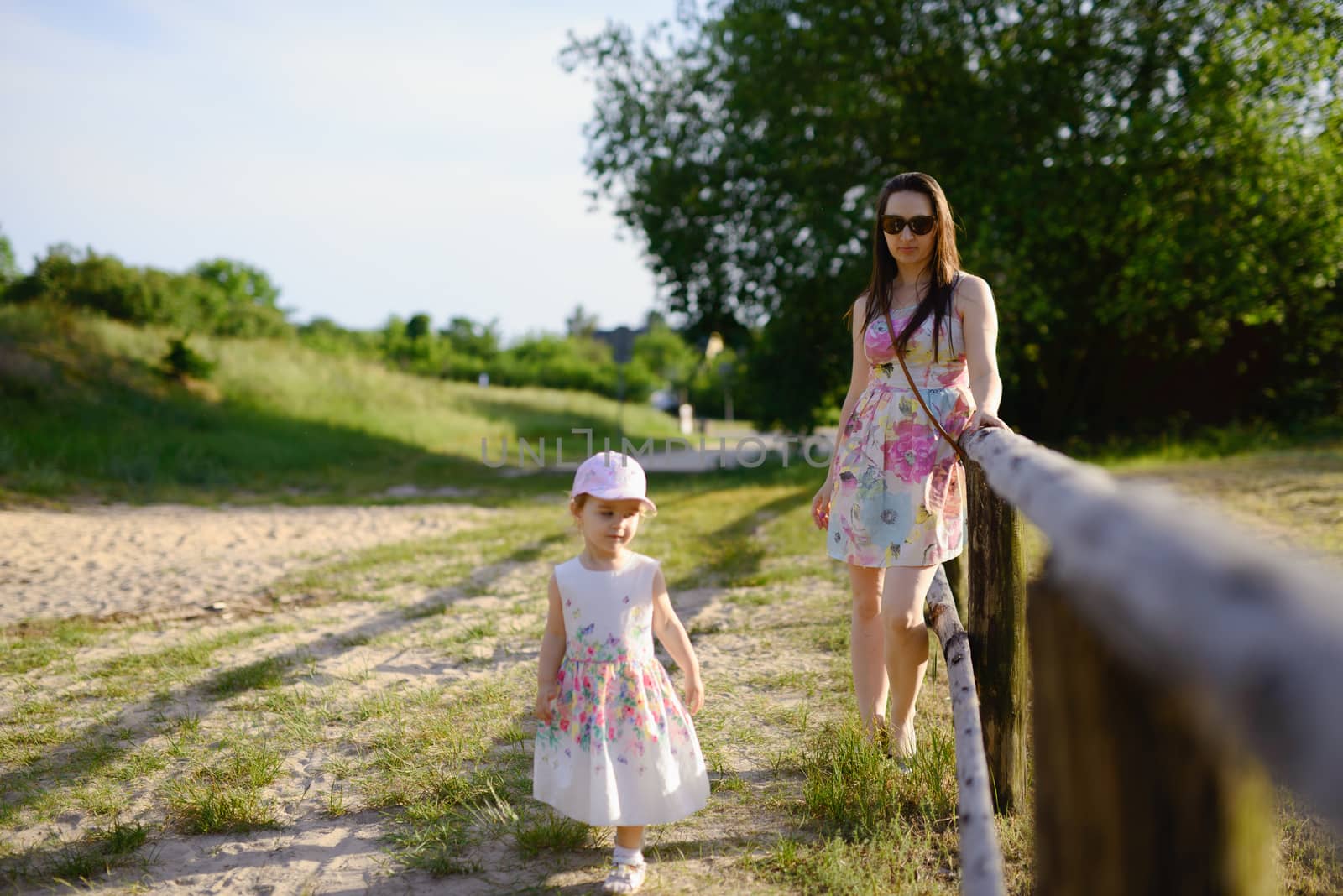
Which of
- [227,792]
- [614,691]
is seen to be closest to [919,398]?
[614,691]

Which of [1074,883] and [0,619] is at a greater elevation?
[1074,883]

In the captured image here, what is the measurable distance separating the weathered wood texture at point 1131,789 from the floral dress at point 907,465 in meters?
1.73

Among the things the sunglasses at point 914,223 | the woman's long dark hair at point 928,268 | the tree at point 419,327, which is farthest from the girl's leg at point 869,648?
the tree at point 419,327

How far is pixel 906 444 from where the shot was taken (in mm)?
3170

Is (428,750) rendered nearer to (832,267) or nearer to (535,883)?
(535,883)

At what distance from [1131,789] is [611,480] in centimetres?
177

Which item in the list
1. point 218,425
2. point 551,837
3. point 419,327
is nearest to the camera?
point 551,837

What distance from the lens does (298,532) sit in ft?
31.0

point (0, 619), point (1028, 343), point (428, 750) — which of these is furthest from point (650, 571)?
point (1028, 343)

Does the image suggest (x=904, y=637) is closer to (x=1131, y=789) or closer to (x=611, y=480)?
(x=611, y=480)

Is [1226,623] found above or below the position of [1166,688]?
above

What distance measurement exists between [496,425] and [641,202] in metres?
8.84

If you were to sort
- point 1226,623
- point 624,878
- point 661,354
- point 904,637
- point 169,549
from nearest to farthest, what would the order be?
point 1226,623, point 624,878, point 904,637, point 169,549, point 661,354

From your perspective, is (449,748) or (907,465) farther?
(449,748)
